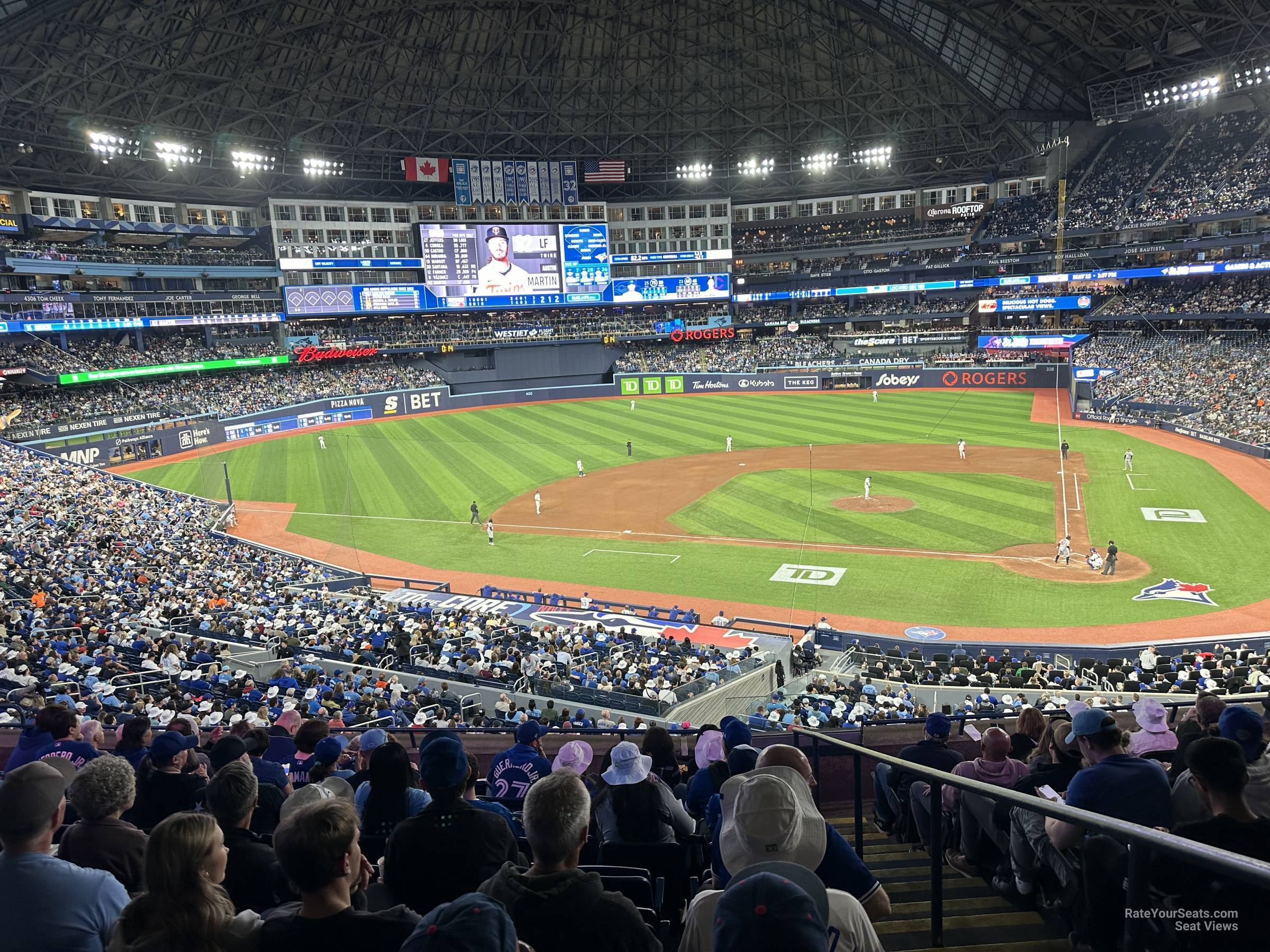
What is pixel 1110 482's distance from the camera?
4038 cm

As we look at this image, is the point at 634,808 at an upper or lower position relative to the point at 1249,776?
lower

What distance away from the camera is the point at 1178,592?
87.4 ft

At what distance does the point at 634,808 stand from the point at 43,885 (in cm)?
323

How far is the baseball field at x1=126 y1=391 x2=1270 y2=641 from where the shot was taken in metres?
27.1

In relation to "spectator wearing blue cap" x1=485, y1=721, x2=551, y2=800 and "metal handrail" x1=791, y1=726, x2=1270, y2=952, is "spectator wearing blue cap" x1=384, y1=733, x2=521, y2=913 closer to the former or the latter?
"metal handrail" x1=791, y1=726, x2=1270, y2=952

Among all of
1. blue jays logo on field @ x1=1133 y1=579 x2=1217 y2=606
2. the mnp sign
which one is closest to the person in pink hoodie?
the mnp sign

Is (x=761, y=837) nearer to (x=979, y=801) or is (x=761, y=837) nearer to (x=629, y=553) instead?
(x=979, y=801)

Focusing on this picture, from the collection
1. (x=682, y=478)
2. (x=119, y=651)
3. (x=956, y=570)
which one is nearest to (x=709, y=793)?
(x=119, y=651)

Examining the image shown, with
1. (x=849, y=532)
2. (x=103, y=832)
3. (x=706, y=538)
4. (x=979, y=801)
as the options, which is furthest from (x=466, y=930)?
(x=849, y=532)

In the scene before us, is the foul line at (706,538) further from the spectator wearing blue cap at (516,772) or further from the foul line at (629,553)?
the spectator wearing blue cap at (516,772)

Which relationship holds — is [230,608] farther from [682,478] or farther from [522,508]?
[682,478]

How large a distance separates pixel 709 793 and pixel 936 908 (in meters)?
2.81

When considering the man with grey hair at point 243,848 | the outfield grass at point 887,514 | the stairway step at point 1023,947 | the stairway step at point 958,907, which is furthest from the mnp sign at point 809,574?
the man with grey hair at point 243,848

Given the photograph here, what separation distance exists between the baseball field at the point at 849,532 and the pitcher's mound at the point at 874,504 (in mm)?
181
